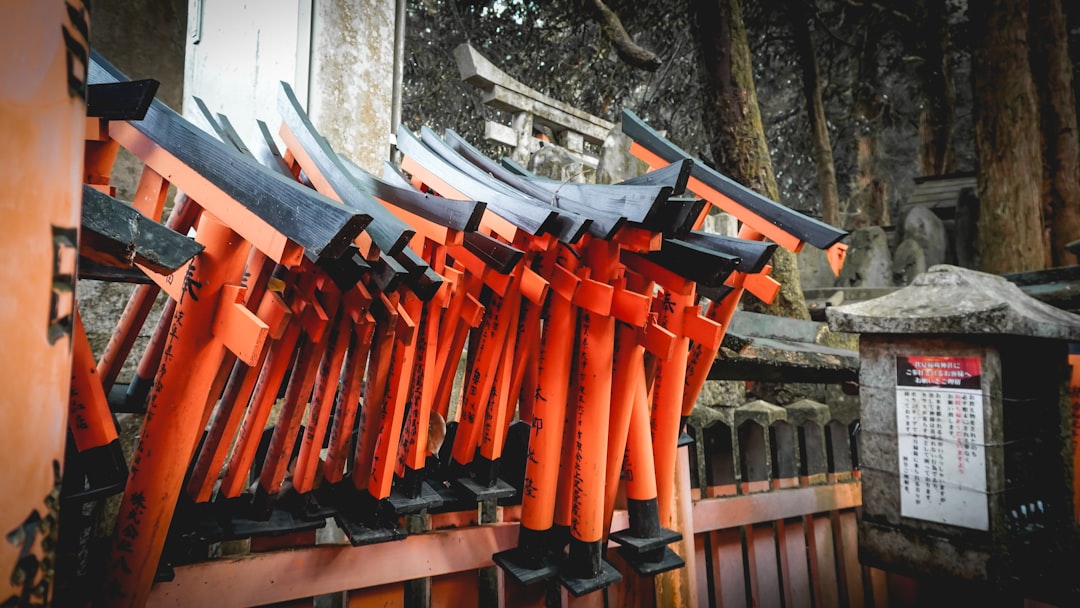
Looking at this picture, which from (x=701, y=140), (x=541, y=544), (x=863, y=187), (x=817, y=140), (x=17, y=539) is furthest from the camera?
(x=863, y=187)

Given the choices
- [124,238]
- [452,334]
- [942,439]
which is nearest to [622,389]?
[452,334]

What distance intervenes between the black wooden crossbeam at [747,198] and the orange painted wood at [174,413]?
1906 millimetres

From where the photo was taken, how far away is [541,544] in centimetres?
221

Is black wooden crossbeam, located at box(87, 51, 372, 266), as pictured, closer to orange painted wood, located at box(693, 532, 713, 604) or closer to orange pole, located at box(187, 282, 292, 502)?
orange pole, located at box(187, 282, 292, 502)

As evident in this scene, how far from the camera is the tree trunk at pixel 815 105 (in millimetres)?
13289

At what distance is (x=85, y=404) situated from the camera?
149 cm

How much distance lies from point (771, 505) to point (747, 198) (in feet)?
7.41

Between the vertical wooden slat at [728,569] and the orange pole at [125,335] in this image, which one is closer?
the orange pole at [125,335]

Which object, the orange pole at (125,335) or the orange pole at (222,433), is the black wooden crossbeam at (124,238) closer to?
the orange pole at (222,433)

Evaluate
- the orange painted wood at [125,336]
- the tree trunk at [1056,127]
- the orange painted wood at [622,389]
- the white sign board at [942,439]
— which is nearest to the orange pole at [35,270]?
the orange painted wood at [125,336]

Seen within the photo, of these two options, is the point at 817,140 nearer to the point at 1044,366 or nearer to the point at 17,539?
the point at 1044,366

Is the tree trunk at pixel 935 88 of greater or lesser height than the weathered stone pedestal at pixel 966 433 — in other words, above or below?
above

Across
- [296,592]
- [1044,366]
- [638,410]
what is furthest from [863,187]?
[296,592]

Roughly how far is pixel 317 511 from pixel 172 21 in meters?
6.77
